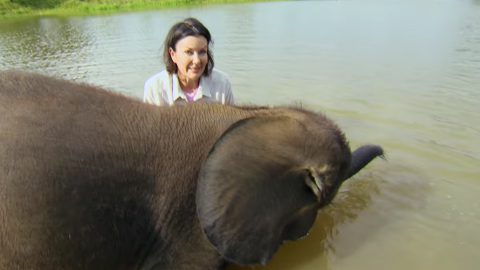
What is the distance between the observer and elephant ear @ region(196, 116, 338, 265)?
6.59 ft

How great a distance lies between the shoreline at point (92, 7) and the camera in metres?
A: 35.0

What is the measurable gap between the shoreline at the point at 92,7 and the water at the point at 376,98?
2103 cm

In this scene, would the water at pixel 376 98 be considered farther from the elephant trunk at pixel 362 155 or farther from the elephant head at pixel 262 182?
the elephant head at pixel 262 182

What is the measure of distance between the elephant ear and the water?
3.76ft

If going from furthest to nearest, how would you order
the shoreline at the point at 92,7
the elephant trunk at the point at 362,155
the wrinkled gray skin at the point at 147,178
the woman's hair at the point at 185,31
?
the shoreline at the point at 92,7, the woman's hair at the point at 185,31, the elephant trunk at the point at 362,155, the wrinkled gray skin at the point at 147,178

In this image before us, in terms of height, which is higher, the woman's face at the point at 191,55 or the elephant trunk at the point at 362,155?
the woman's face at the point at 191,55

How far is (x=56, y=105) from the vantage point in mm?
2109

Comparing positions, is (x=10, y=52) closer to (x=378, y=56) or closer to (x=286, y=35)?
(x=286, y=35)

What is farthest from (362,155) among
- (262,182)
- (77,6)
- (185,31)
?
(77,6)

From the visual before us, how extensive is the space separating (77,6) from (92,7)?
6.88ft

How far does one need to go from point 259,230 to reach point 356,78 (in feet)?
21.3

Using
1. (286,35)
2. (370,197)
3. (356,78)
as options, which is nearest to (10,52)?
(286,35)

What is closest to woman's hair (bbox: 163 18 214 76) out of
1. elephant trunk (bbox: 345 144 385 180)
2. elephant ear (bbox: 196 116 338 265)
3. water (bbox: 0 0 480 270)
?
elephant trunk (bbox: 345 144 385 180)

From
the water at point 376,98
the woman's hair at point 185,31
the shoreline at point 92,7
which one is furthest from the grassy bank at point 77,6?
the woman's hair at point 185,31
